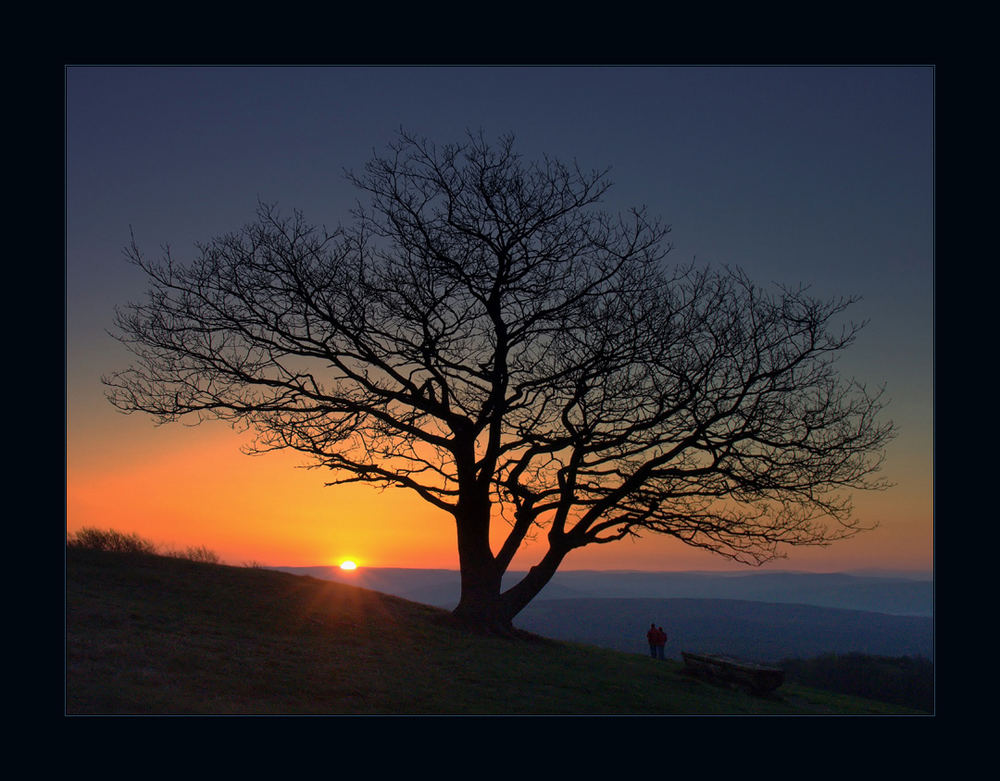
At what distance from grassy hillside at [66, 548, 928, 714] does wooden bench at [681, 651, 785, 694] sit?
43 centimetres

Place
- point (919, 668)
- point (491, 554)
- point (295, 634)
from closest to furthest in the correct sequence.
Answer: point (295, 634) < point (491, 554) < point (919, 668)

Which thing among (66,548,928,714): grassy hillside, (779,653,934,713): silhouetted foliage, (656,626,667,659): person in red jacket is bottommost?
(779,653,934,713): silhouetted foliage

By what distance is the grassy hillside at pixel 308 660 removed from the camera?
14.3m

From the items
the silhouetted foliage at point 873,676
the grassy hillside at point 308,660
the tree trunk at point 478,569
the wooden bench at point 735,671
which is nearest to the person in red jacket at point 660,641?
the silhouetted foliage at point 873,676

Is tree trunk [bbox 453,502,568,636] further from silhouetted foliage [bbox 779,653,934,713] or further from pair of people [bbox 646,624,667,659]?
silhouetted foliage [bbox 779,653,934,713]

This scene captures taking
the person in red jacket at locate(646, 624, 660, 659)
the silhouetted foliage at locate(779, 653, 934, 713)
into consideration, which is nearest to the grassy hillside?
the silhouetted foliage at locate(779, 653, 934, 713)

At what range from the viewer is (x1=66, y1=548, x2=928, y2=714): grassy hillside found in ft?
46.8

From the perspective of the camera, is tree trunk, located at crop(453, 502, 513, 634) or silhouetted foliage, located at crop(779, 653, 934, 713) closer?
tree trunk, located at crop(453, 502, 513, 634)

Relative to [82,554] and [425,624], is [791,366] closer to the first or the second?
[425,624]

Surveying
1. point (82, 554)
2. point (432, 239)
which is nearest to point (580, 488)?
point (432, 239)

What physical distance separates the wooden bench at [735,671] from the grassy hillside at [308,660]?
1.41ft

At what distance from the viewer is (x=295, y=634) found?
18.7m

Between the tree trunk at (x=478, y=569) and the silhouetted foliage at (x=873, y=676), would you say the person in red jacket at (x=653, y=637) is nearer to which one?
the silhouetted foliage at (x=873, y=676)

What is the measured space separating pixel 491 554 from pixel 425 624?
2.40m
